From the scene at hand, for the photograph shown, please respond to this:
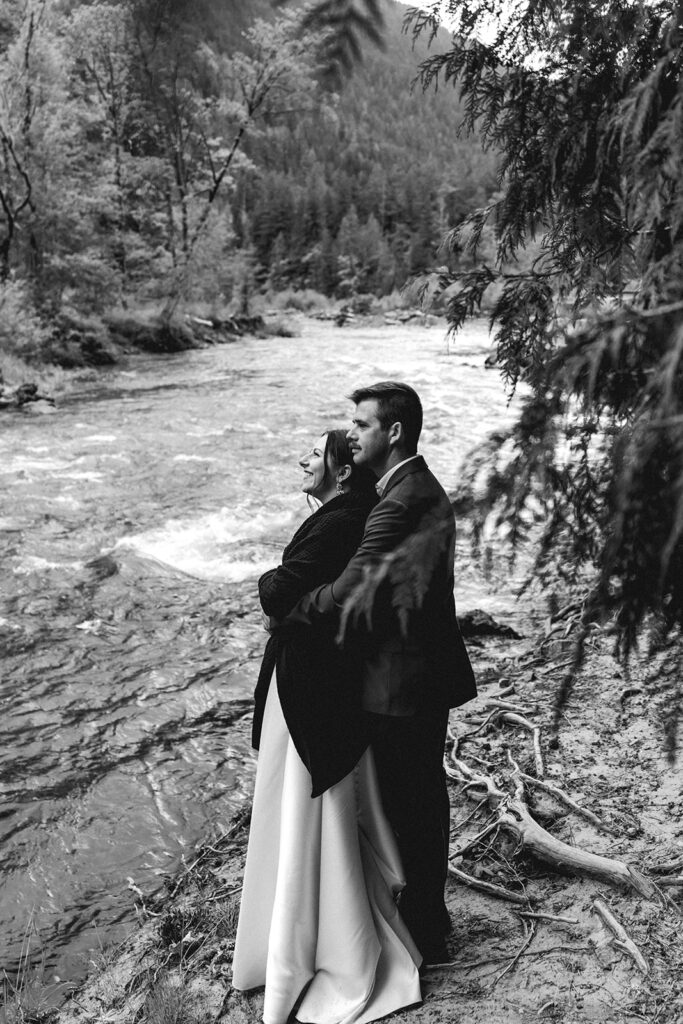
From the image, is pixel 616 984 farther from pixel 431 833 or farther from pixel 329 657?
pixel 329 657

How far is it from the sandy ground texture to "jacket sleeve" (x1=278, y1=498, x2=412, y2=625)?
4.60 ft

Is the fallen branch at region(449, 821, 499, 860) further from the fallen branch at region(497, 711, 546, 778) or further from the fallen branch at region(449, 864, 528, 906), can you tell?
the fallen branch at region(497, 711, 546, 778)

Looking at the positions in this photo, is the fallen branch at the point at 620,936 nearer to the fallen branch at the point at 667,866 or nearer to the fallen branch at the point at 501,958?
the fallen branch at the point at 501,958

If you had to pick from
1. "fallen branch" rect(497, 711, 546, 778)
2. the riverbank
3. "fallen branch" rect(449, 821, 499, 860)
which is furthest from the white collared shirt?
the riverbank

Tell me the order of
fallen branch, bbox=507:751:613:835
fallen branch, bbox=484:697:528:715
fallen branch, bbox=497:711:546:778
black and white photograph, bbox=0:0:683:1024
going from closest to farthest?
black and white photograph, bbox=0:0:683:1024
fallen branch, bbox=507:751:613:835
fallen branch, bbox=497:711:546:778
fallen branch, bbox=484:697:528:715

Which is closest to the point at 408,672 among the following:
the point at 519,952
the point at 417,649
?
the point at 417,649

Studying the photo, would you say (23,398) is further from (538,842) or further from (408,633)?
(408,633)

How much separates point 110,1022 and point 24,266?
21.0m

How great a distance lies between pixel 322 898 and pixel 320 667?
0.81 metres

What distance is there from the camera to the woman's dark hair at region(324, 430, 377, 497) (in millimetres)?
2727

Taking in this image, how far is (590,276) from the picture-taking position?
1925mm

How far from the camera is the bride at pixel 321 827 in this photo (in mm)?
2551

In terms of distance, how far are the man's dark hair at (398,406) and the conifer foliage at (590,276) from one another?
28 centimetres

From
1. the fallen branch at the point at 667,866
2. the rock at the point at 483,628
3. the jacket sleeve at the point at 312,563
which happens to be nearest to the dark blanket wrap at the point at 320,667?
the jacket sleeve at the point at 312,563
